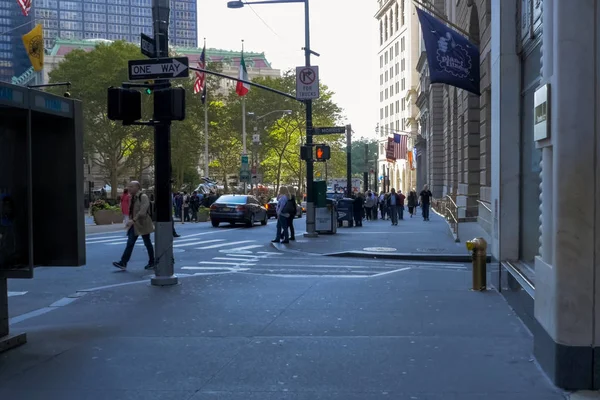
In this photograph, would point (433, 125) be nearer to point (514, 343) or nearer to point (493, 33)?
point (493, 33)

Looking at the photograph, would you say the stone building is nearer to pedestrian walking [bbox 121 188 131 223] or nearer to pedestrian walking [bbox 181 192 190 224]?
pedestrian walking [bbox 121 188 131 223]

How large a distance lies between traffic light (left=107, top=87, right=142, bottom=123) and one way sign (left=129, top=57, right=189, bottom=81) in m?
0.80

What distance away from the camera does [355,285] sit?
38.3 feet

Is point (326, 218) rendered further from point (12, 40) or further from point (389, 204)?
point (12, 40)

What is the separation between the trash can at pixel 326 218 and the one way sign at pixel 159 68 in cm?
1329

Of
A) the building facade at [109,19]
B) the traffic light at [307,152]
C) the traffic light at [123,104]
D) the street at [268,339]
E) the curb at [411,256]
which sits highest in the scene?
the building facade at [109,19]

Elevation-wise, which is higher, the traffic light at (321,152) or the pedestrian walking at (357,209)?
the traffic light at (321,152)

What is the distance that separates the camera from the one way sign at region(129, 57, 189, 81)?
11.5 meters

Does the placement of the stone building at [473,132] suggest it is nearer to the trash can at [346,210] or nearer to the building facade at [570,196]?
the trash can at [346,210]

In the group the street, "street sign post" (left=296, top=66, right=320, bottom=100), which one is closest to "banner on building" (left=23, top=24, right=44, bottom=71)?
"street sign post" (left=296, top=66, right=320, bottom=100)

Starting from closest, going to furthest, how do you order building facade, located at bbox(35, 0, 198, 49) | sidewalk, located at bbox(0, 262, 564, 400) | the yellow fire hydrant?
sidewalk, located at bbox(0, 262, 564, 400)
the yellow fire hydrant
building facade, located at bbox(35, 0, 198, 49)

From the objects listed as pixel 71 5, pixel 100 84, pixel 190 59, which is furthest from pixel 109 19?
pixel 100 84

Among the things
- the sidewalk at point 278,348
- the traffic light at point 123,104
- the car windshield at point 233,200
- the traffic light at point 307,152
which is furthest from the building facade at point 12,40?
the sidewalk at point 278,348

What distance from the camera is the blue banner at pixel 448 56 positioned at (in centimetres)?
1694
